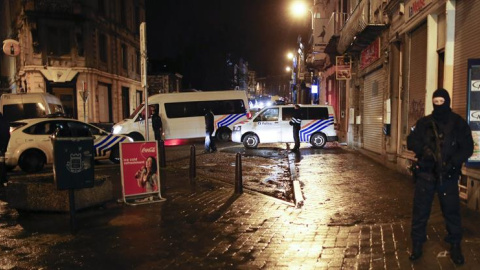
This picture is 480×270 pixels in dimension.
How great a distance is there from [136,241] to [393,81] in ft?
28.9

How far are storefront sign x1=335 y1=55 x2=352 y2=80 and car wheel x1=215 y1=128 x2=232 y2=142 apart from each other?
6316 mm

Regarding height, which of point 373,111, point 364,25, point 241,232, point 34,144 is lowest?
point 241,232

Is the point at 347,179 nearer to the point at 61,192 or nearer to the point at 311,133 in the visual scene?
the point at 61,192

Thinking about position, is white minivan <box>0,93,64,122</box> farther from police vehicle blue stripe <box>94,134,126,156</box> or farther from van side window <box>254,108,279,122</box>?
van side window <box>254,108,279,122</box>

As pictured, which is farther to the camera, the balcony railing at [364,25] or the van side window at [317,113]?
the van side window at [317,113]

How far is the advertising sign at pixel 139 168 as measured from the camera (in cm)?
743

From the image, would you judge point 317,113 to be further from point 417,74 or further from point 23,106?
point 23,106

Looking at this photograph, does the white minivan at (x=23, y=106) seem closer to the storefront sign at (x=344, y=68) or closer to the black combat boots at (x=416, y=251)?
the storefront sign at (x=344, y=68)

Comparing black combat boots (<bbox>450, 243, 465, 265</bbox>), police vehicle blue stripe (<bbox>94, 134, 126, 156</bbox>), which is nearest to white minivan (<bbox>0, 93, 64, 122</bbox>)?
police vehicle blue stripe (<bbox>94, 134, 126, 156</bbox>)

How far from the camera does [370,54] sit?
14.3 meters

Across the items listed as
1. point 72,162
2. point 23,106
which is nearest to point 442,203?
point 72,162

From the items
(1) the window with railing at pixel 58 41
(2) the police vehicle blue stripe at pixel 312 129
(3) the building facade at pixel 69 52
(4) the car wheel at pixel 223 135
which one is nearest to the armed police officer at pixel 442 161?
(2) the police vehicle blue stripe at pixel 312 129

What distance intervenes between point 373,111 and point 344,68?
13.3 ft

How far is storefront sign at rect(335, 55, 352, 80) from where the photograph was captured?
57.1 feet
